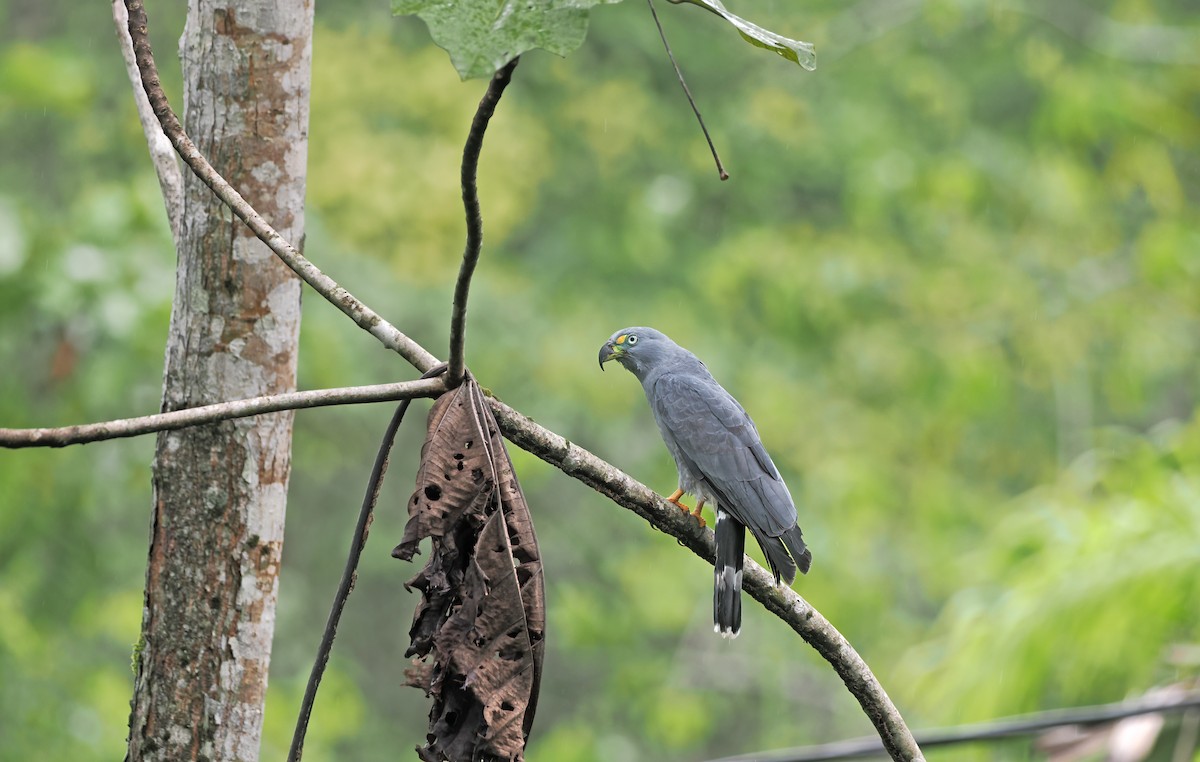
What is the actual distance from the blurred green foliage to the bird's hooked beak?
8.98 ft

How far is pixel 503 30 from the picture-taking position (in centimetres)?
101

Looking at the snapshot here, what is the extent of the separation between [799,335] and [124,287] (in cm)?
525

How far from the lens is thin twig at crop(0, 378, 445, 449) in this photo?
112 centimetres

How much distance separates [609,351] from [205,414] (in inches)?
88.8

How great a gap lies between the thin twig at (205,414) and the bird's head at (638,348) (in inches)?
80.7

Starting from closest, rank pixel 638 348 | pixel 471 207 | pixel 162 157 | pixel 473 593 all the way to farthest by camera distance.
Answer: pixel 471 207 < pixel 473 593 < pixel 162 157 < pixel 638 348

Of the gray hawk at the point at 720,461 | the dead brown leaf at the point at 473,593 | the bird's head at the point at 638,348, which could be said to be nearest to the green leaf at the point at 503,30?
the dead brown leaf at the point at 473,593

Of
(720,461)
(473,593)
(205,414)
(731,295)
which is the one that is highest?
(731,295)

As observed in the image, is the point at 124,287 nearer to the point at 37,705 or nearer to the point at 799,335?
the point at 37,705

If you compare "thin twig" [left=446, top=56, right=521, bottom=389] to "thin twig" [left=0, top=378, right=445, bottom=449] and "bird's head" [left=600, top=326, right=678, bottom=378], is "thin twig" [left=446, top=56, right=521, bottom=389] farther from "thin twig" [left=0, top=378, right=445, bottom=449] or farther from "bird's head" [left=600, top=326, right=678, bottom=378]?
"bird's head" [left=600, top=326, right=678, bottom=378]

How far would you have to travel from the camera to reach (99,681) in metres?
5.88

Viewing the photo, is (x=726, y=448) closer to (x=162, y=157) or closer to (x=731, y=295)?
(x=162, y=157)

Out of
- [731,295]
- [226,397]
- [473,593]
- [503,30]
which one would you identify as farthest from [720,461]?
[731,295]

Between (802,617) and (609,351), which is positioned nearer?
(802,617)
